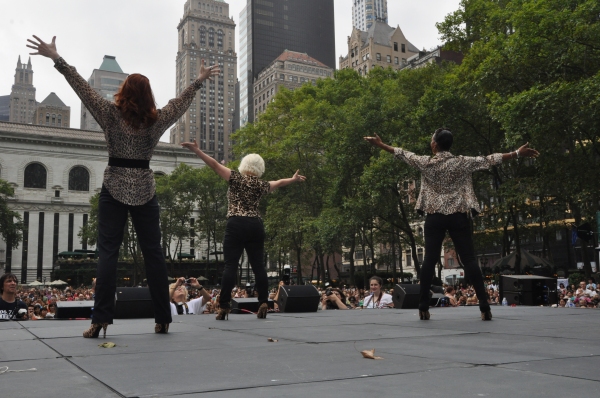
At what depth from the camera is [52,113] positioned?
181125 mm

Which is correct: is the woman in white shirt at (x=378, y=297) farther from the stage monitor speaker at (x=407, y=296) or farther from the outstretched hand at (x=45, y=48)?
the outstretched hand at (x=45, y=48)

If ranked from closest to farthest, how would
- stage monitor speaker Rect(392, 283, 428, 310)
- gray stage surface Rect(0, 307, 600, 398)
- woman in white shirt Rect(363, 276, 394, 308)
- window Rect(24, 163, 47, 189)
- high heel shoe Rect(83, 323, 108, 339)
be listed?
gray stage surface Rect(0, 307, 600, 398) < high heel shoe Rect(83, 323, 108, 339) < stage monitor speaker Rect(392, 283, 428, 310) < woman in white shirt Rect(363, 276, 394, 308) < window Rect(24, 163, 47, 189)

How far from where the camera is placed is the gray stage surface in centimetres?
253

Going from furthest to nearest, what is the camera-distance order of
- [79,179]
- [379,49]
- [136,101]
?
[379,49], [79,179], [136,101]

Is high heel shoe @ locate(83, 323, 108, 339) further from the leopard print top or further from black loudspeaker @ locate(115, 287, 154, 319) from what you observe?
black loudspeaker @ locate(115, 287, 154, 319)

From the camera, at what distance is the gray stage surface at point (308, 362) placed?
2.53 m

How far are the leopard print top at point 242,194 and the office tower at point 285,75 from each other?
11511cm

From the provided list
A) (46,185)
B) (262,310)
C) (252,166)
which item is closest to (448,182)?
(252,166)

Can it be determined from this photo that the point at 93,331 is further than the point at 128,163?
No

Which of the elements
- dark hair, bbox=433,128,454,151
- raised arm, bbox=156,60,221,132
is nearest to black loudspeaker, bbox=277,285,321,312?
dark hair, bbox=433,128,454,151

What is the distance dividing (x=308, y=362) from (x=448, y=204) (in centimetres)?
359

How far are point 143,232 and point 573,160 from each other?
23869 mm

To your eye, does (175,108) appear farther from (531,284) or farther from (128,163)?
(531,284)

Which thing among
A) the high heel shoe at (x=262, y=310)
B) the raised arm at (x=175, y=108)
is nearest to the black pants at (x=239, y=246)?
the high heel shoe at (x=262, y=310)
